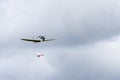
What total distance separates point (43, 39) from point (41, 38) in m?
1.34

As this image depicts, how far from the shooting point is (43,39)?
80.4 meters

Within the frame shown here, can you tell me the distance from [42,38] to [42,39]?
802 mm

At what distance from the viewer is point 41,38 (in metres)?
79.6

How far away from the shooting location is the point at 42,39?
7956 centimetres

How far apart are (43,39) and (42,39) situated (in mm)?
963

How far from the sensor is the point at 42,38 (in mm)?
80188

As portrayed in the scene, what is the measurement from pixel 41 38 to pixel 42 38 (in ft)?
2.48

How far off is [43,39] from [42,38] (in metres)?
0.73
